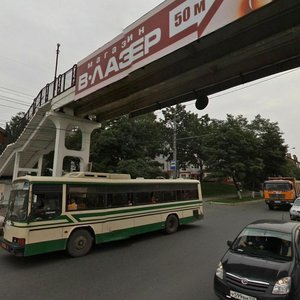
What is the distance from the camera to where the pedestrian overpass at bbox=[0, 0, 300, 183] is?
24.1 ft

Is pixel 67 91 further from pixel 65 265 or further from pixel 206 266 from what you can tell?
pixel 206 266

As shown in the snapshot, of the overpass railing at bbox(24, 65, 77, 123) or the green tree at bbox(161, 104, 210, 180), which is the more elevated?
the green tree at bbox(161, 104, 210, 180)

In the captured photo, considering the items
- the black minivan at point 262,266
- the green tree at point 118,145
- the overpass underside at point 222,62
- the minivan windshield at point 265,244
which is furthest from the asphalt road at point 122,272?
the green tree at point 118,145

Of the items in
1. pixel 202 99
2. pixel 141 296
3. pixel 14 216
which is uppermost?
pixel 202 99

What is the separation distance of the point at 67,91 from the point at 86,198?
286 inches

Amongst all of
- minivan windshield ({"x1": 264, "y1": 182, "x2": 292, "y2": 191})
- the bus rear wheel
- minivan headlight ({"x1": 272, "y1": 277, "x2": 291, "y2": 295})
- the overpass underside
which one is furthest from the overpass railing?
minivan windshield ({"x1": 264, "y1": 182, "x2": 292, "y2": 191})

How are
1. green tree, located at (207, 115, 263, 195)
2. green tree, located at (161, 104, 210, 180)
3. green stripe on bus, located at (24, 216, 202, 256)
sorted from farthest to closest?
green tree, located at (161, 104, 210, 180), green tree, located at (207, 115, 263, 195), green stripe on bus, located at (24, 216, 202, 256)

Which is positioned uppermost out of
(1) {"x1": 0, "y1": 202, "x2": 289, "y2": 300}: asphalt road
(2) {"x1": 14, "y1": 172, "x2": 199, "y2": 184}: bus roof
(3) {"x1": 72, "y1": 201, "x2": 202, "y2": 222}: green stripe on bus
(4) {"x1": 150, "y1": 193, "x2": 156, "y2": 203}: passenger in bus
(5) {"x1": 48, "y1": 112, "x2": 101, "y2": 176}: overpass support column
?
(5) {"x1": 48, "y1": 112, "x2": 101, "y2": 176}: overpass support column

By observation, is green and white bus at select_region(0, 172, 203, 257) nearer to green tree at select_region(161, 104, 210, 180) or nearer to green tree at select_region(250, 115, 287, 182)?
green tree at select_region(250, 115, 287, 182)

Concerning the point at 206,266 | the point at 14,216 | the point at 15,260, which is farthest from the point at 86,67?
the point at 206,266

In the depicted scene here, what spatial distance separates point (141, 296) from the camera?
5934 millimetres

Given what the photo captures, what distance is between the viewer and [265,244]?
5926 mm

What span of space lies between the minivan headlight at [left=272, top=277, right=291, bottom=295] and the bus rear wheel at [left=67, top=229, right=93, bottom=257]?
6.60 m

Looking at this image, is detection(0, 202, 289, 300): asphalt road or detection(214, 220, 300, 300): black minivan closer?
detection(214, 220, 300, 300): black minivan
